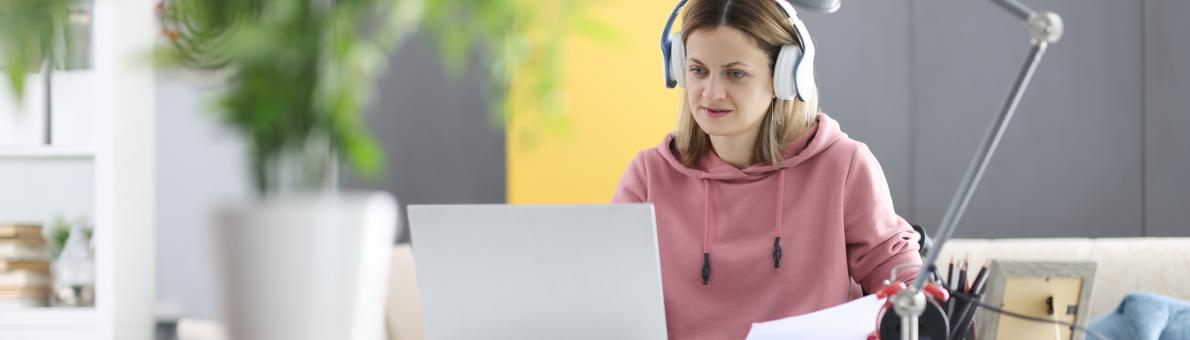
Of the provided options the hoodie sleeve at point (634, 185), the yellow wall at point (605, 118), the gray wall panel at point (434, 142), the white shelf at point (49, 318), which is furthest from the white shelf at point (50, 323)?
the hoodie sleeve at point (634, 185)

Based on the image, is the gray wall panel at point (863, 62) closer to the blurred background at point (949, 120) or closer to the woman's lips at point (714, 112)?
the blurred background at point (949, 120)

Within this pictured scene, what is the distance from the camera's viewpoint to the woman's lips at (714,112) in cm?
194

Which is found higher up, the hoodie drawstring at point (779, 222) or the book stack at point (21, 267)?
the hoodie drawstring at point (779, 222)

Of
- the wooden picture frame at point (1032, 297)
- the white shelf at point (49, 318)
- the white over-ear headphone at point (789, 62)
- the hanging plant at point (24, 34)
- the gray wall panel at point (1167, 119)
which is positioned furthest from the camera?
the gray wall panel at point (1167, 119)

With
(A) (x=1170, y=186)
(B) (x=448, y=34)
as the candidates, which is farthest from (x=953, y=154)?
(B) (x=448, y=34)

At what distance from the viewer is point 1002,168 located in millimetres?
3084

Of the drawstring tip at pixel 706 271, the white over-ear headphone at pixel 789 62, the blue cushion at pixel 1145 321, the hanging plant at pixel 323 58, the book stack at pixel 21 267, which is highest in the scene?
the white over-ear headphone at pixel 789 62

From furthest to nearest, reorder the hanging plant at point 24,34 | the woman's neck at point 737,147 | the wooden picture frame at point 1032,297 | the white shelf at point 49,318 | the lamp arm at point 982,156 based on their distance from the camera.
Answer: the white shelf at point 49,318 → the woman's neck at point 737,147 → the wooden picture frame at point 1032,297 → the lamp arm at point 982,156 → the hanging plant at point 24,34

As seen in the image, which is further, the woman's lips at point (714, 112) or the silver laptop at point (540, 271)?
the woman's lips at point (714, 112)

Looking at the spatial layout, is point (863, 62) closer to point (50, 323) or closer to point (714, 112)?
point (714, 112)

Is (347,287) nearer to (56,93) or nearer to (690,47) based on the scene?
(690,47)

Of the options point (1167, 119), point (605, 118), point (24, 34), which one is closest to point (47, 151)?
point (605, 118)

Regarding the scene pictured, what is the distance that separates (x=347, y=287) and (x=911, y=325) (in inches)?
31.0

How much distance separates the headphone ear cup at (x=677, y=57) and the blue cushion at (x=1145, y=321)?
851 mm
